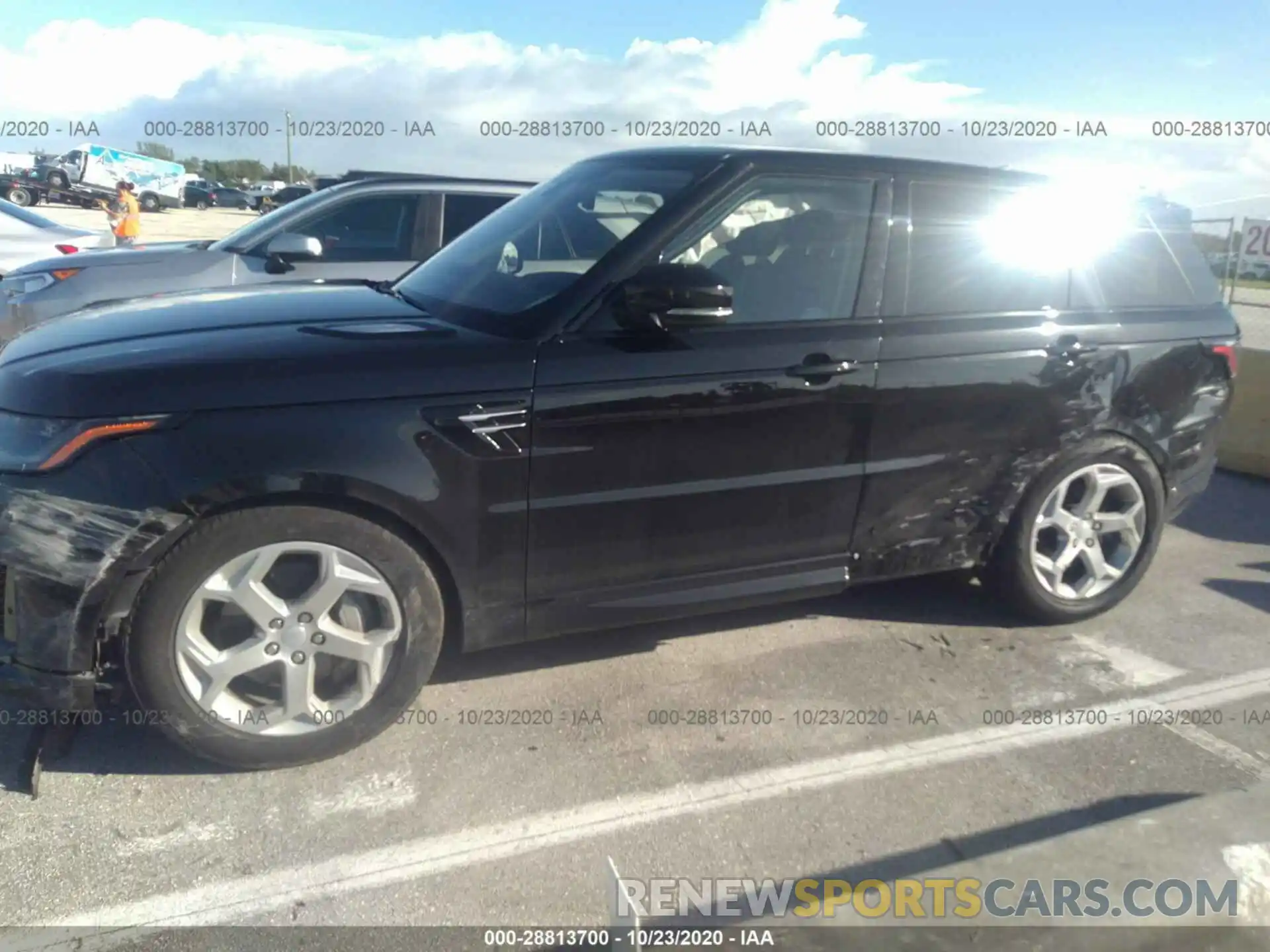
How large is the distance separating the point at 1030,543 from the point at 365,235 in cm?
504

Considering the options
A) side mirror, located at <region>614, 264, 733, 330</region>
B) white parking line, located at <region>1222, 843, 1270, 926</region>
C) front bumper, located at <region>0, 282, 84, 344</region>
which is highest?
side mirror, located at <region>614, 264, 733, 330</region>

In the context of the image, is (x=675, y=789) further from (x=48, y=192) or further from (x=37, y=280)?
(x=48, y=192)

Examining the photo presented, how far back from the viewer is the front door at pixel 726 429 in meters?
3.22

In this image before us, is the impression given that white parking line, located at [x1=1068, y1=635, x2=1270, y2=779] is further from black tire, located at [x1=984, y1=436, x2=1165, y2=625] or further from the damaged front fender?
the damaged front fender

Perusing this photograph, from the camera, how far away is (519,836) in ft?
9.25

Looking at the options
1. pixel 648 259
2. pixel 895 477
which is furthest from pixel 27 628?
pixel 895 477

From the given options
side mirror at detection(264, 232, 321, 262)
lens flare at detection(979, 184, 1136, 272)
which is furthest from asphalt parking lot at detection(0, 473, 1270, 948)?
side mirror at detection(264, 232, 321, 262)

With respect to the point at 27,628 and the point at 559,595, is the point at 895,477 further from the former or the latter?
the point at 27,628

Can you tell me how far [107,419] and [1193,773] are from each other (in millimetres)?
3434

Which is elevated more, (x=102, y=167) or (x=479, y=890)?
(x=102, y=167)

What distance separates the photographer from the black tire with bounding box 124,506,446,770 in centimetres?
282

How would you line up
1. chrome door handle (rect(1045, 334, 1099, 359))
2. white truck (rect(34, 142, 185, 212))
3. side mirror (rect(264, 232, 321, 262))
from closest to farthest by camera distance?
chrome door handle (rect(1045, 334, 1099, 359)) < side mirror (rect(264, 232, 321, 262)) < white truck (rect(34, 142, 185, 212))

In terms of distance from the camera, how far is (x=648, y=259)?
3.37m

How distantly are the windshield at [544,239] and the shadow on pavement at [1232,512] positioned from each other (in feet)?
11.4
